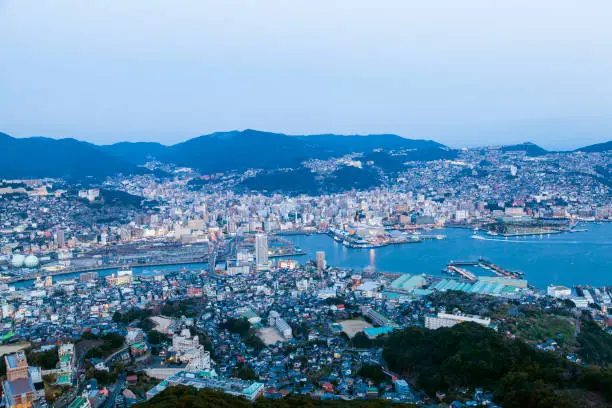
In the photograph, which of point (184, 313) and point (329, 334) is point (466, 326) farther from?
point (184, 313)

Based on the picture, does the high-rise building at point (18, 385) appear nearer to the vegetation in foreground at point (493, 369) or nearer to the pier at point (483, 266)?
the vegetation in foreground at point (493, 369)

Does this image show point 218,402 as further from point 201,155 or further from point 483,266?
point 201,155

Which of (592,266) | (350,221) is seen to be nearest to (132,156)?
(350,221)

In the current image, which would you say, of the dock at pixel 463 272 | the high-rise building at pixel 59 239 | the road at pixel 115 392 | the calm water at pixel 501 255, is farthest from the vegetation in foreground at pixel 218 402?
the high-rise building at pixel 59 239

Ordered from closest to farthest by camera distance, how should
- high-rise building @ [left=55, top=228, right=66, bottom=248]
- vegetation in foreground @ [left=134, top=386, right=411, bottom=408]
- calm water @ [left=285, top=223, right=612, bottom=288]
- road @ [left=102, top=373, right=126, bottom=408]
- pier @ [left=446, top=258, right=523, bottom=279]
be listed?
vegetation in foreground @ [left=134, top=386, right=411, bottom=408] → road @ [left=102, top=373, right=126, bottom=408] → pier @ [left=446, top=258, right=523, bottom=279] → calm water @ [left=285, top=223, right=612, bottom=288] → high-rise building @ [left=55, top=228, right=66, bottom=248]

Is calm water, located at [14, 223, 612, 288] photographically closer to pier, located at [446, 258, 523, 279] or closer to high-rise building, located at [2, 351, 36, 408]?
pier, located at [446, 258, 523, 279]

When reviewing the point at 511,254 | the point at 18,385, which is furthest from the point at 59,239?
the point at 511,254

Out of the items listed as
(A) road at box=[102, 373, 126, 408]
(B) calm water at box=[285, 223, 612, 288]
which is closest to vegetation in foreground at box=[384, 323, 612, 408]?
(A) road at box=[102, 373, 126, 408]

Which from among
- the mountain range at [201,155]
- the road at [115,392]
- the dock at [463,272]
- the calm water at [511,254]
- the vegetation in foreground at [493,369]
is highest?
the mountain range at [201,155]
